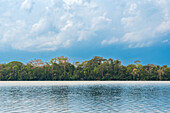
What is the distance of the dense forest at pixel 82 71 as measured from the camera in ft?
371

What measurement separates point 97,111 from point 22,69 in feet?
324

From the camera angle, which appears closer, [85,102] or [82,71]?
[85,102]

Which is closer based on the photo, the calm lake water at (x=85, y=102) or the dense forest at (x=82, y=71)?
the calm lake water at (x=85, y=102)

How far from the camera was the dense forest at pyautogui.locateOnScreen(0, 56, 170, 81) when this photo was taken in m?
113

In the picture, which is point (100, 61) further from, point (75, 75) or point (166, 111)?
point (166, 111)

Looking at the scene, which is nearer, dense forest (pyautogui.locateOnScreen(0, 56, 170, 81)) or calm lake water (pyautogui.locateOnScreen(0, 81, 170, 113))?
calm lake water (pyautogui.locateOnScreen(0, 81, 170, 113))

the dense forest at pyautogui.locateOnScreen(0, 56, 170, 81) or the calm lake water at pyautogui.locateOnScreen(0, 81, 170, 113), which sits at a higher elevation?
the dense forest at pyautogui.locateOnScreen(0, 56, 170, 81)

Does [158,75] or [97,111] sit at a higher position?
[158,75]

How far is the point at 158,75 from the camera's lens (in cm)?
11625

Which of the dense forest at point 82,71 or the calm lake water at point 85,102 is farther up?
the dense forest at point 82,71

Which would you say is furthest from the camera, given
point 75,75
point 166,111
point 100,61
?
point 100,61

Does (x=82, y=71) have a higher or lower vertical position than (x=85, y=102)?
higher

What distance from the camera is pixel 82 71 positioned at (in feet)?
372

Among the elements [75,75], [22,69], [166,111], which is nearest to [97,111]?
[166,111]
